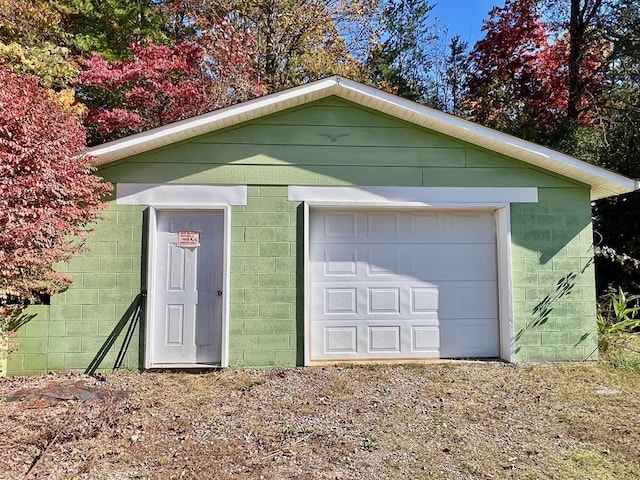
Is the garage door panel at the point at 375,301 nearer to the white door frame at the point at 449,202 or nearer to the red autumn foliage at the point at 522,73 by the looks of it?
the white door frame at the point at 449,202

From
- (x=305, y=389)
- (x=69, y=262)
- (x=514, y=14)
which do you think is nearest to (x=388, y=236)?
(x=305, y=389)

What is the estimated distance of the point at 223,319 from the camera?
6242 millimetres

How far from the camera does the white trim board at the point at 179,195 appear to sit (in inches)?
249

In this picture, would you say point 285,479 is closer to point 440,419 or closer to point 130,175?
point 440,419

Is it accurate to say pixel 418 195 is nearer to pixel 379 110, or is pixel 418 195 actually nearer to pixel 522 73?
pixel 379 110

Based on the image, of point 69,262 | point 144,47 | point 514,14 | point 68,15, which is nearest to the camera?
point 69,262

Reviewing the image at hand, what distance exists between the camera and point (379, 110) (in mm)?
6617

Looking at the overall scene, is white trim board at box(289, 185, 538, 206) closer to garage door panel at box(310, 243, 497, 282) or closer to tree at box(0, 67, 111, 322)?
garage door panel at box(310, 243, 497, 282)

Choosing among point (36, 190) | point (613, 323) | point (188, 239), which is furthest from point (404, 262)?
point (36, 190)

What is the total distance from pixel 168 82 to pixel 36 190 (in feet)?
26.1

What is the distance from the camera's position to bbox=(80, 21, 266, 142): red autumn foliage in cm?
1175

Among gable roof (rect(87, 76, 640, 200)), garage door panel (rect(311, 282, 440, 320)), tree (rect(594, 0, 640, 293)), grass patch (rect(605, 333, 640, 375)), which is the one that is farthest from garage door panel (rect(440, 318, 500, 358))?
tree (rect(594, 0, 640, 293))

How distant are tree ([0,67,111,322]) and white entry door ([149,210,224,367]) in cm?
102

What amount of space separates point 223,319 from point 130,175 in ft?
7.77
